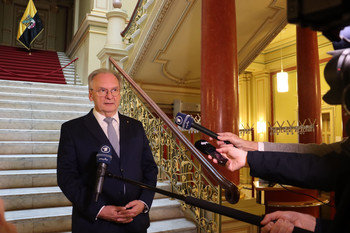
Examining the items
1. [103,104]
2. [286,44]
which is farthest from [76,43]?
[103,104]

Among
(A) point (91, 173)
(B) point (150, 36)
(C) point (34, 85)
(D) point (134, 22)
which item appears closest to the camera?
(A) point (91, 173)

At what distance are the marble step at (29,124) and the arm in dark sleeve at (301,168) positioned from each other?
3829 millimetres

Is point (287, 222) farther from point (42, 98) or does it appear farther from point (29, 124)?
point (42, 98)

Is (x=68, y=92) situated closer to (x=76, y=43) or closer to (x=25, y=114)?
(x=25, y=114)

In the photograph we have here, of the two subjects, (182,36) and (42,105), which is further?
(182,36)

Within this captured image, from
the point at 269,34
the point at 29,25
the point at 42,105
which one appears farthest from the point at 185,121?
the point at 29,25

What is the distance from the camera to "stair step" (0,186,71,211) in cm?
286

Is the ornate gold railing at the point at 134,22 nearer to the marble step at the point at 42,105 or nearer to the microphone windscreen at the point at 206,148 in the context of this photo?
the marble step at the point at 42,105

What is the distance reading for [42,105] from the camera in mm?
4922

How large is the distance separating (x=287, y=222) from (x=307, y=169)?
0.67 feet

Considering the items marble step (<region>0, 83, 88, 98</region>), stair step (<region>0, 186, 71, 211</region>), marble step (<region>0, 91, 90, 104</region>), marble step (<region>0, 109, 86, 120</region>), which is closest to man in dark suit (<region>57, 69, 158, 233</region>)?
stair step (<region>0, 186, 71, 211</region>)

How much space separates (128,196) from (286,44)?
9592mm

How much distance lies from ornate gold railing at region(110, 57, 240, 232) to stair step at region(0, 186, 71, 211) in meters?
1.25

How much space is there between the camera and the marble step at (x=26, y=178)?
3143mm
